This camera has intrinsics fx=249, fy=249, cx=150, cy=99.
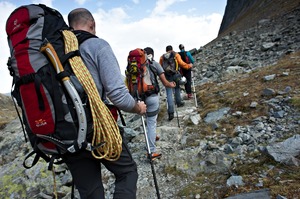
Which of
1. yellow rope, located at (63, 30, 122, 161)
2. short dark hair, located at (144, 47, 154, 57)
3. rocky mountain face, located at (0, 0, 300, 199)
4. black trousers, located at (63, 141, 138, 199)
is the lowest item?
rocky mountain face, located at (0, 0, 300, 199)

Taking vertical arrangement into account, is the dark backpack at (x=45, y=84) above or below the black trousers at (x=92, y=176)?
above

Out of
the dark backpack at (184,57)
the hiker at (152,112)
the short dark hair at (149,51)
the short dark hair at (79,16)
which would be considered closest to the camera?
the short dark hair at (79,16)

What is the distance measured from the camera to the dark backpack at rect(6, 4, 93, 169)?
2.60 metres

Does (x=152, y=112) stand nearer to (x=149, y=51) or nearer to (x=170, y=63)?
(x=149, y=51)

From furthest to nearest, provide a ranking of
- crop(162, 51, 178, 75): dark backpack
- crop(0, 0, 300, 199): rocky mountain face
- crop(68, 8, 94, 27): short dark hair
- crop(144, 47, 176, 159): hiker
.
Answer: crop(162, 51, 178, 75): dark backpack, crop(144, 47, 176, 159): hiker, crop(0, 0, 300, 199): rocky mountain face, crop(68, 8, 94, 27): short dark hair

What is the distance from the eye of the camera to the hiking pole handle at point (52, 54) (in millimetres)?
2592

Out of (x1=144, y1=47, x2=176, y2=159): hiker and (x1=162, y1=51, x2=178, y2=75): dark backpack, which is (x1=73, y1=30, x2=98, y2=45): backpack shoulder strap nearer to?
(x1=144, y1=47, x2=176, y2=159): hiker

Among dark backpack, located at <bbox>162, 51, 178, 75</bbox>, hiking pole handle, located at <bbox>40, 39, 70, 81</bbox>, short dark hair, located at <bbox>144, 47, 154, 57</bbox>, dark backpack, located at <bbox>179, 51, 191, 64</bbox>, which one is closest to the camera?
hiking pole handle, located at <bbox>40, 39, 70, 81</bbox>

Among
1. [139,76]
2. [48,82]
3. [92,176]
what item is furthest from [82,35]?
[139,76]

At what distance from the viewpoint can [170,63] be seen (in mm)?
10508

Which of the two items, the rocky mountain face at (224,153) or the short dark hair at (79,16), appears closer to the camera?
the short dark hair at (79,16)

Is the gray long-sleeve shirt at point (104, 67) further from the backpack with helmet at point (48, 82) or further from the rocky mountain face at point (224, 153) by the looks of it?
the rocky mountain face at point (224, 153)

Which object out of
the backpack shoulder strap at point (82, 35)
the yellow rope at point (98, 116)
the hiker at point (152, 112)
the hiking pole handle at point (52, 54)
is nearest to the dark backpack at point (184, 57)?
the hiker at point (152, 112)

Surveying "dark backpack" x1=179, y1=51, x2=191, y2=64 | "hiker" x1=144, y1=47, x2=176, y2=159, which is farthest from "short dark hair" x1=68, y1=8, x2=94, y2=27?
"dark backpack" x1=179, y1=51, x2=191, y2=64
